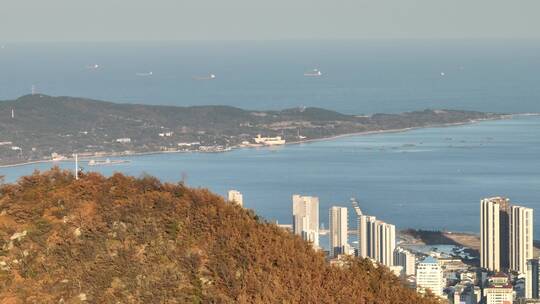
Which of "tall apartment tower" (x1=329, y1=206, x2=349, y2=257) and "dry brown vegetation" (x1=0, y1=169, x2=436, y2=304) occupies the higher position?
"dry brown vegetation" (x1=0, y1=169, x2=436, y2=304)

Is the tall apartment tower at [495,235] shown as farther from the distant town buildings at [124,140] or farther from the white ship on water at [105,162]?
the distant town buildings at [124,140]

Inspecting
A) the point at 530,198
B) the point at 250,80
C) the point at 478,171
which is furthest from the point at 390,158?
the point at 250,80

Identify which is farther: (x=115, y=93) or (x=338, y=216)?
(x=115, y=93)

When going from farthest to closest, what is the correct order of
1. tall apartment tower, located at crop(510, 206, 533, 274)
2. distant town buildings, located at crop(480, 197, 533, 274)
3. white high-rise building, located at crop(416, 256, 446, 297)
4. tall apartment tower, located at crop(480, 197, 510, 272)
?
tall apartment tower, located at crop(480, 197, 510, 272), distant town buildings, located at crop(480, 197, 533, 274), tall apartment tower, located at crop(510, 206, 533, 274), white high-rise building, located at crop(416, 256, 446, 297)

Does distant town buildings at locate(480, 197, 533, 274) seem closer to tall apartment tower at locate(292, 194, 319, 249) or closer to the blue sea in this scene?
tall apartment tower at locate(292, 194, 319, 249)

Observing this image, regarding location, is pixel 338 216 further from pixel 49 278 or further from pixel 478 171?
pixel 49 278

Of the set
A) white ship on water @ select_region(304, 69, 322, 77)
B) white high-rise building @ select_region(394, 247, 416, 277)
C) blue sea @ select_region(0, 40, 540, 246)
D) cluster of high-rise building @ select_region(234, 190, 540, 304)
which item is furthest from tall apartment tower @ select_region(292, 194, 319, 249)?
white ship on water @ select_region(304, 69, 322, 77)

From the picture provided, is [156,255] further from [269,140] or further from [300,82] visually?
[300,82]
